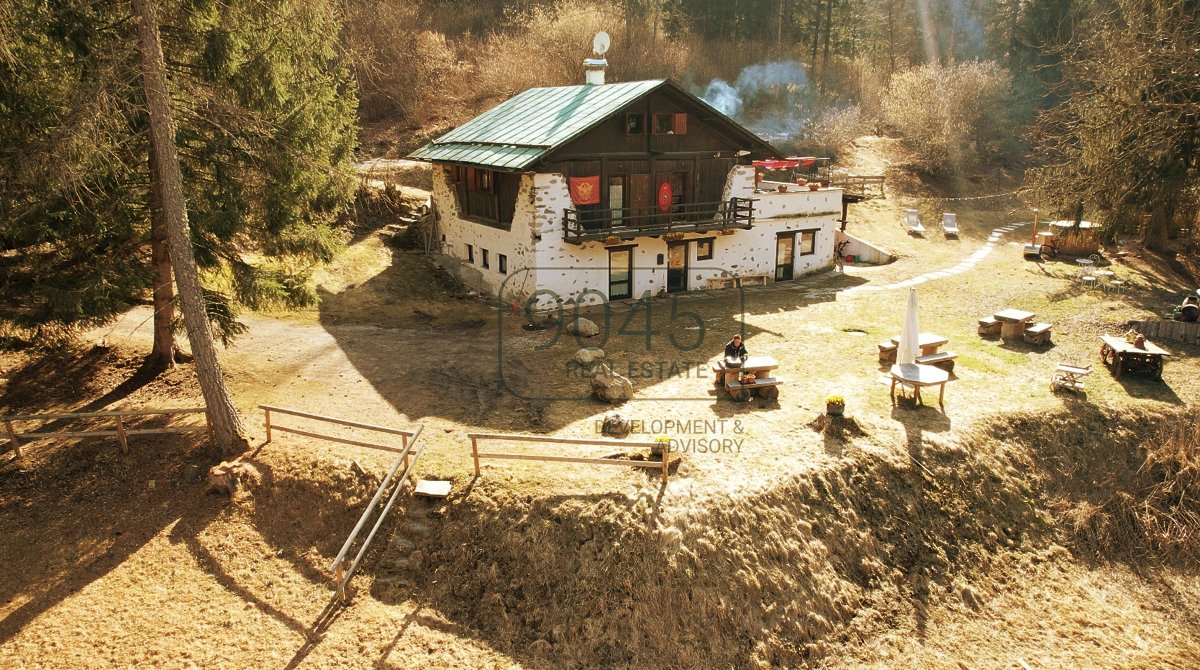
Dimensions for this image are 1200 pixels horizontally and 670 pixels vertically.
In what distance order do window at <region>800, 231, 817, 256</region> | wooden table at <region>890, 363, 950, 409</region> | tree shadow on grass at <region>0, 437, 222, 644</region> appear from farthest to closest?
window at <region>800, 231, 817, 256</region> < wooden table at <region>890, 363, 950, 409</region> < tree shadow on grass at <region>0, 437, 222, 644</region>

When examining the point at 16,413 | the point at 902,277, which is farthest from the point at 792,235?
the point at 16,413

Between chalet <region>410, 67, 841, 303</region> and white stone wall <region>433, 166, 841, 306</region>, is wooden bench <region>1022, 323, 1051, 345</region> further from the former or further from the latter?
white stone wall <region>433, 166, 841, 306</region>

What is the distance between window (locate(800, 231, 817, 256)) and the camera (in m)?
31.4

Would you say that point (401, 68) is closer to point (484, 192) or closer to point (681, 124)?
point (484, 192)

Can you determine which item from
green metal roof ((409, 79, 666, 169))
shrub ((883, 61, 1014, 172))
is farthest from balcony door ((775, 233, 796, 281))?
shrub ((883, 61, 1014, 172))

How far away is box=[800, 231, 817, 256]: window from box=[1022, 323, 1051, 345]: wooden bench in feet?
34.0

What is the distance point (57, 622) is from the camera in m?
12.0

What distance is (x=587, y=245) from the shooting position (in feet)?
84.3

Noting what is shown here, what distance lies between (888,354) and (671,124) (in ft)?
38.3

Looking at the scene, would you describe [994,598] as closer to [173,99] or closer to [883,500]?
[883,500]

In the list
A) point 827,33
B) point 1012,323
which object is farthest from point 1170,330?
point 827,33

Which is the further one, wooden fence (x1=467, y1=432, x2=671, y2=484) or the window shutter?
the window shutter

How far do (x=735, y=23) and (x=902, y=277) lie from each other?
3485cm

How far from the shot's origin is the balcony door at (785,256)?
101 feet
